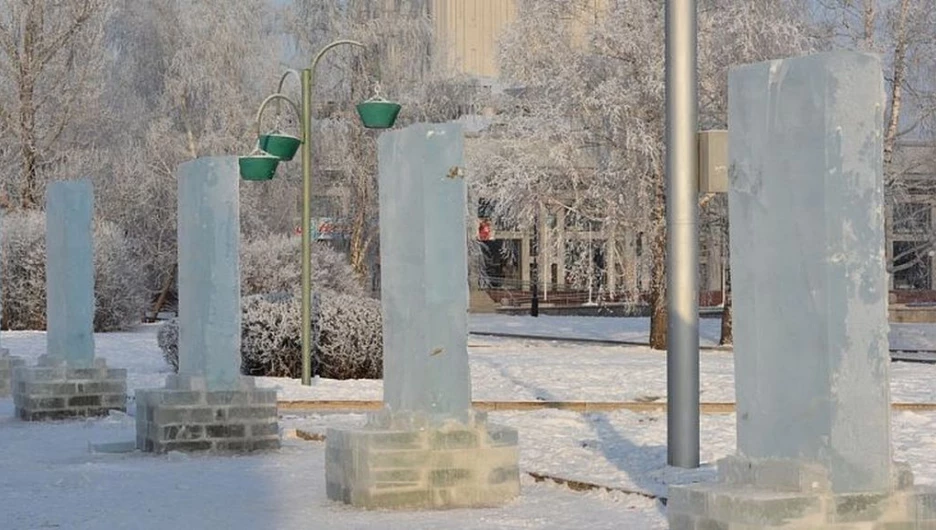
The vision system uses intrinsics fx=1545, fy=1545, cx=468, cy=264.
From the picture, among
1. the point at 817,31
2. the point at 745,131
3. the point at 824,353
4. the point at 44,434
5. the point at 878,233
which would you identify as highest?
the point at 817,31

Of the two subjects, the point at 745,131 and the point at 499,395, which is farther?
the point at 499,395

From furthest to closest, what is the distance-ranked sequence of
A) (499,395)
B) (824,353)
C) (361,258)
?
(361,258) → (499,395) → (824,353)

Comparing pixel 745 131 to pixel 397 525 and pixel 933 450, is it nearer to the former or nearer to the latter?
pixel 397 525

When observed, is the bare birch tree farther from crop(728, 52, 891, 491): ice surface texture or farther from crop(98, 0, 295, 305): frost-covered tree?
crop(728, 52, 891, 491): ice surface texture

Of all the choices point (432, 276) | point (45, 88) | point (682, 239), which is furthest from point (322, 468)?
point (45, 88)

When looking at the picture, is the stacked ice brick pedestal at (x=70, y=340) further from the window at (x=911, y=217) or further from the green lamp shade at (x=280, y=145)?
the window at (x=911, y=217)

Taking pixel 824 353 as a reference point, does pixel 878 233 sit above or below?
above

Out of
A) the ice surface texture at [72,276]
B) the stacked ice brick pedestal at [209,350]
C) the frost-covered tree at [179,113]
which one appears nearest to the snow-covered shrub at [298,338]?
the ice surface texture at [72,276]

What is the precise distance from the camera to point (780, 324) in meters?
7.02

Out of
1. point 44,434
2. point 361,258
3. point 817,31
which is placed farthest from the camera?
point 361,258

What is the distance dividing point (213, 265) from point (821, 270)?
855 cm

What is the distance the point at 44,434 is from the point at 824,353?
37.1 ft

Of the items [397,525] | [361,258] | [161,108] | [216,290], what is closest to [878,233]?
[397,525]

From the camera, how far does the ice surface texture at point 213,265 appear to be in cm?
Result: 1438
